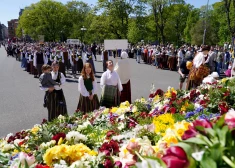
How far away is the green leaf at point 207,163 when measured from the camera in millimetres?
963

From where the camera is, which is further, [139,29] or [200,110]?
[139,29]

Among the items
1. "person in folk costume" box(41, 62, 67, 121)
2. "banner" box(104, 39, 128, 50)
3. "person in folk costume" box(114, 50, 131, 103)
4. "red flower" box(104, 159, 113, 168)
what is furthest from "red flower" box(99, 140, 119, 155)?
"banner" box(104, 39, 128, 50)

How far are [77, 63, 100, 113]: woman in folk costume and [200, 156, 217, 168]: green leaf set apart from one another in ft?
18.8

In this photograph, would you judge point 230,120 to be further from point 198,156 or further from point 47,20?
point 47,20

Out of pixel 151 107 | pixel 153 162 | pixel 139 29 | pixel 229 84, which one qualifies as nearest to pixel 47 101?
pixel 151 107

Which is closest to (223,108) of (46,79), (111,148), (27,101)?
(111,148)

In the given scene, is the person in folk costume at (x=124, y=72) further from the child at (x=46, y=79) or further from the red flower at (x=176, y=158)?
the red flower at (x=176, y=158)

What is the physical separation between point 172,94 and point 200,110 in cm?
109

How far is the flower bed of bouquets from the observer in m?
1.04

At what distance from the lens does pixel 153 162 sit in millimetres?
1088

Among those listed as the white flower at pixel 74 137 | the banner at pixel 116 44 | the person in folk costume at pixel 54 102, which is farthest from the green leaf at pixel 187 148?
the banner at pixel 116 44

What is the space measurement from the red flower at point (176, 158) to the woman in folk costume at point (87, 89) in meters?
5.64

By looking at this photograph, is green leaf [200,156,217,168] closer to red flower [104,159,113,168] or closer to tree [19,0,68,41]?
red flower [104,159,113,168]

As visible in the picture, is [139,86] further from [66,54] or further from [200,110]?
[200,110]
